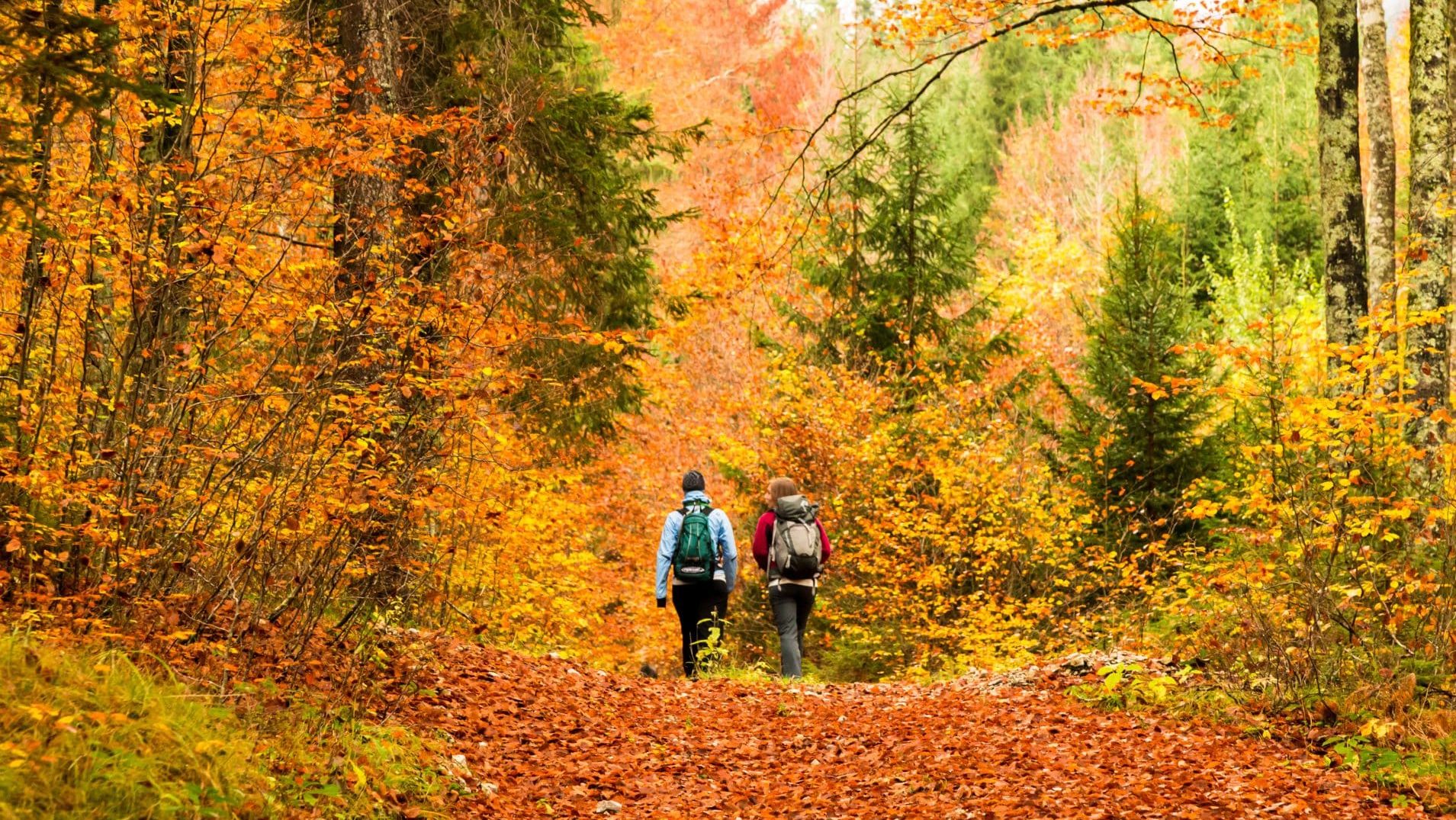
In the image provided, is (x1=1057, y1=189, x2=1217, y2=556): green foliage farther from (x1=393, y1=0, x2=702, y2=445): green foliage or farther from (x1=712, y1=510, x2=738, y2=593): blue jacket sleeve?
(x1=393, y1=0, x2=702, y2=445): green foliage

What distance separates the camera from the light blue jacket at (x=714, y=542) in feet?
32.7

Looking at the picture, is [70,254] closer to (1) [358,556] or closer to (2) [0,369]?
(2) [0,369]

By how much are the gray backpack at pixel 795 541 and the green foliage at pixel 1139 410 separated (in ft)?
14.1

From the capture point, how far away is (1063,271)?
108ft

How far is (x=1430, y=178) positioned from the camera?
9188mm

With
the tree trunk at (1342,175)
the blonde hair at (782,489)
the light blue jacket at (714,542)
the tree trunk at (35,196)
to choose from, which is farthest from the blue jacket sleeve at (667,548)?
the tree trunk at (1342,175)

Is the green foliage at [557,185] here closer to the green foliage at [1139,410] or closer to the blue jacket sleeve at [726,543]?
the blue jacket sleeve at [726,543]

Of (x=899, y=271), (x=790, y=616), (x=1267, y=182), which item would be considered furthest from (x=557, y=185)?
(x=1267, y=182)

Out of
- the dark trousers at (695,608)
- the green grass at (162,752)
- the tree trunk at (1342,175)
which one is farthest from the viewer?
the dark trousers at (695,608)

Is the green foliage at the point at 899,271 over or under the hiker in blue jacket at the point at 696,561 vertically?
over

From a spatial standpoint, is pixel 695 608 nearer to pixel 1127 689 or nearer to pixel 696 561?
pixel 696 561

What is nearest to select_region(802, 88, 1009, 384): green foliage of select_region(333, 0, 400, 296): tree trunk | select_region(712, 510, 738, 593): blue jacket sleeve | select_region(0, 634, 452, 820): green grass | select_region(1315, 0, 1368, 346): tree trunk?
select_region(712, 510, 738, 593): blue jacket sleeve

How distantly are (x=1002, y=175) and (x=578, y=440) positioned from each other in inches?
1186

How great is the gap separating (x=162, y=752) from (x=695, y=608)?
19.9 feet
